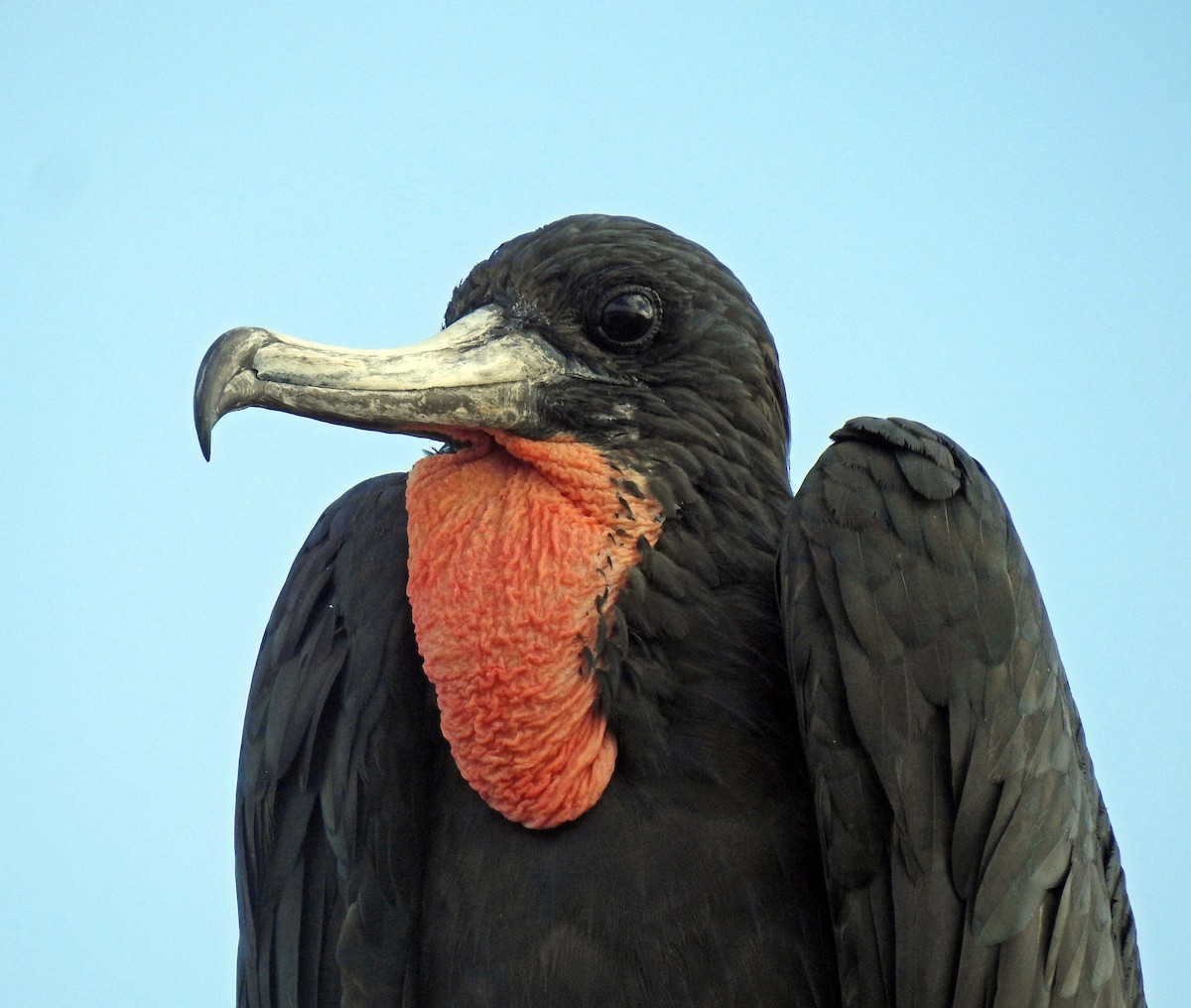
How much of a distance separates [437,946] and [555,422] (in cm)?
91

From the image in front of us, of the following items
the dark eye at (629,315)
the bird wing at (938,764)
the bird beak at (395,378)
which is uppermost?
the dark eye at (629,315)

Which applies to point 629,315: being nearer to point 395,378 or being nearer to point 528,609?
point 395,378

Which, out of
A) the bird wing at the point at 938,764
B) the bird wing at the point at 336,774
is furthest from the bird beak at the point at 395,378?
the bird wing at the point at 938,764

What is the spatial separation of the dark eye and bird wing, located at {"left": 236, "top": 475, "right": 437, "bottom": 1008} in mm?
523

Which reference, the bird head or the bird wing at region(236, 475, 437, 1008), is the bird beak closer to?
the bird head

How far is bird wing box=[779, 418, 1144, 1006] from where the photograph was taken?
7.06ft

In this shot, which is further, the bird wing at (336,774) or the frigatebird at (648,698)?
the bird wing at (336,774)

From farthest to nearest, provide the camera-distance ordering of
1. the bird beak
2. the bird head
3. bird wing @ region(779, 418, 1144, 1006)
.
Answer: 1. the bird head
2. the bird beak
3. bird wing @ region(779, 418, 1144, 1006)

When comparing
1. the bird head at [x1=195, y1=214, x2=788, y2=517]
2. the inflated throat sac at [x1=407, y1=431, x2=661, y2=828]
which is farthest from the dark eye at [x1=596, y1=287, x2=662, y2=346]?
the inflated throat sac at [x1=407, y1=431, x2=661, y2=828]

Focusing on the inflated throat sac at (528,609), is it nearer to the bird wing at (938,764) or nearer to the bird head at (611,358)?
the bird head at (611,358)

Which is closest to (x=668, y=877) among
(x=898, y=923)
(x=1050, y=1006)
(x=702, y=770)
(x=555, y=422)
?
(x=702, y=770)

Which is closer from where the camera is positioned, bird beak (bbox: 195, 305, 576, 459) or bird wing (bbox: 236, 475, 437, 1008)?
bird beak (bbox: 195, 305, 576, 459)

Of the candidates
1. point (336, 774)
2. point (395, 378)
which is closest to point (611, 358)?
point (395, 378)

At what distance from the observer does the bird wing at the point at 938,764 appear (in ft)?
7.06
